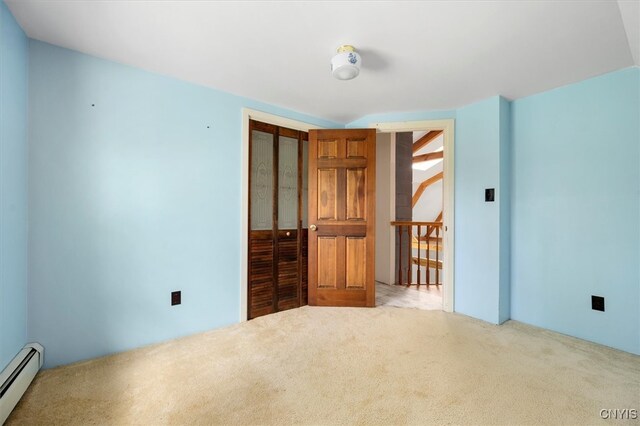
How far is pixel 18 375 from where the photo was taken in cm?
143

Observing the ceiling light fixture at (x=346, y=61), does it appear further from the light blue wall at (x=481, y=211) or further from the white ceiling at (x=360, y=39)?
the light blue wall at (x=481, y=211)

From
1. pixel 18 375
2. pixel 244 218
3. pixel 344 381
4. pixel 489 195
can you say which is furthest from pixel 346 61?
pixel 18 375

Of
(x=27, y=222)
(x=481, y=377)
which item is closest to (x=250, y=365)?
(x=481, y=377)

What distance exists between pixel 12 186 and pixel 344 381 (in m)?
2.22

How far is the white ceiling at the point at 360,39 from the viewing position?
142 cm

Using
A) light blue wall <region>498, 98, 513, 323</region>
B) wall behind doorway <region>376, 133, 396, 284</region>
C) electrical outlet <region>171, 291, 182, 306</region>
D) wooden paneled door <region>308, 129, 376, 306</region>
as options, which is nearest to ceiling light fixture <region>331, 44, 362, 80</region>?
wooden paneled door <region>308, 129, 376, 306</region>

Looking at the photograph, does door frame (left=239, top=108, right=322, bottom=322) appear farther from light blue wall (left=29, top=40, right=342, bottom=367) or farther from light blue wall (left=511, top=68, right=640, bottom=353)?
light blue wall (left=511, top=68, right=640, bottom=353)

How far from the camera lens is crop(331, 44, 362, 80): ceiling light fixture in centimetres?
170

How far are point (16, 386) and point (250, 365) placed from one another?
1.20 meters

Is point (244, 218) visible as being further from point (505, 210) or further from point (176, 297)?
point (505, 210)

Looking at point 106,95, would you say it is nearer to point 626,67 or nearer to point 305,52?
point 305,52

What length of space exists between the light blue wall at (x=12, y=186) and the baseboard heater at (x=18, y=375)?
43mm

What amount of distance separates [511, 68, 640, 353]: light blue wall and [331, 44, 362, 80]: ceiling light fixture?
6.16ft

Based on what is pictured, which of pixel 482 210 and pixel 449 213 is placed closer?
pixel 482 210
